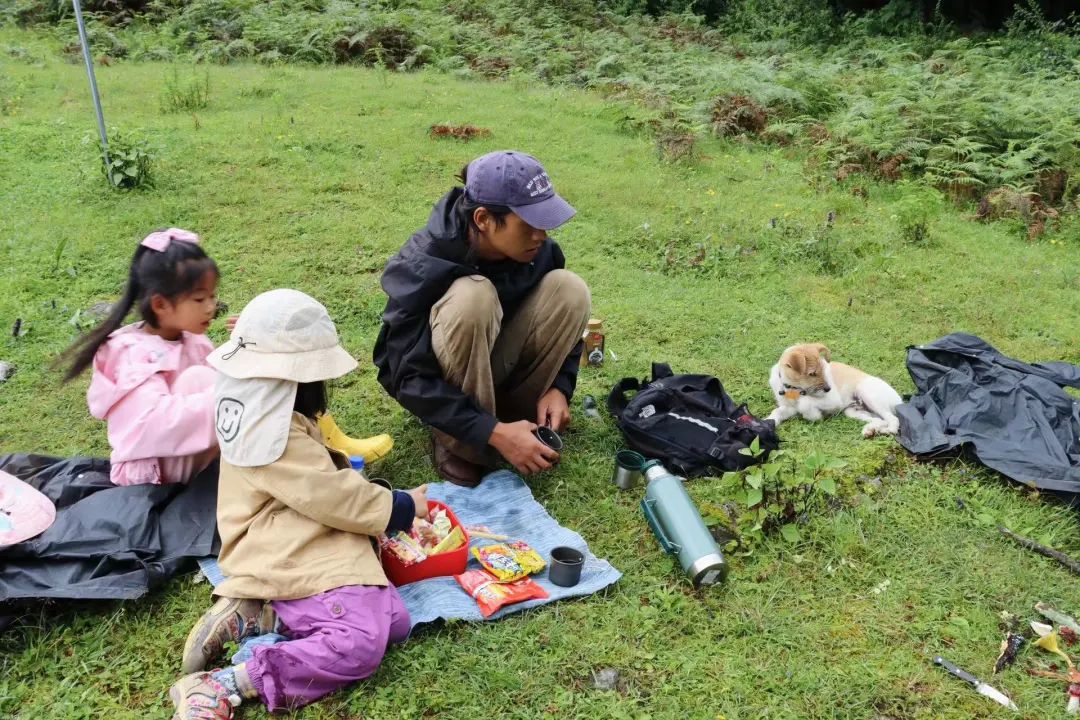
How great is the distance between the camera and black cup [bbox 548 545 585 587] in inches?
111

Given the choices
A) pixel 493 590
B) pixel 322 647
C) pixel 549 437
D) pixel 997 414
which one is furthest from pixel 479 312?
pixel 997 414

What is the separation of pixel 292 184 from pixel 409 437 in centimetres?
414

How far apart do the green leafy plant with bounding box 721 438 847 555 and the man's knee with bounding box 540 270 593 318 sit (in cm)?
97

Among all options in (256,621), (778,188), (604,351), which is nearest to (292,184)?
(604,351)

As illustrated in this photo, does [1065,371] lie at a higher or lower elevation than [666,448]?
higher

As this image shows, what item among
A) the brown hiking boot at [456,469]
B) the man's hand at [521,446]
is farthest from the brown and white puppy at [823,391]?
the brown hiking boot at [456,469]

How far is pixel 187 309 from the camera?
2986 mm

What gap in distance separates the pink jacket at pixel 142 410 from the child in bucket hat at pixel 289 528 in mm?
397

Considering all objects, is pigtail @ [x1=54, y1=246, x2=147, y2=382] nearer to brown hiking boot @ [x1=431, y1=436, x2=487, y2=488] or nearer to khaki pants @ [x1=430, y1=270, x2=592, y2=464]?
khaki pants @ [x1=430, y1=270, x2=592, y2=464]

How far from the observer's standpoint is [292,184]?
702cm

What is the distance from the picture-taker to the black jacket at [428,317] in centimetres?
317

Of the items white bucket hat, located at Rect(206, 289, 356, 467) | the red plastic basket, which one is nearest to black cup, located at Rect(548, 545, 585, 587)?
the red plastic basket

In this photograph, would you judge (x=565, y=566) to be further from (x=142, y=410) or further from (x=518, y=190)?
(x=142, y=410)

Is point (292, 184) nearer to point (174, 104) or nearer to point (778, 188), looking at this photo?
point (174, 104)
